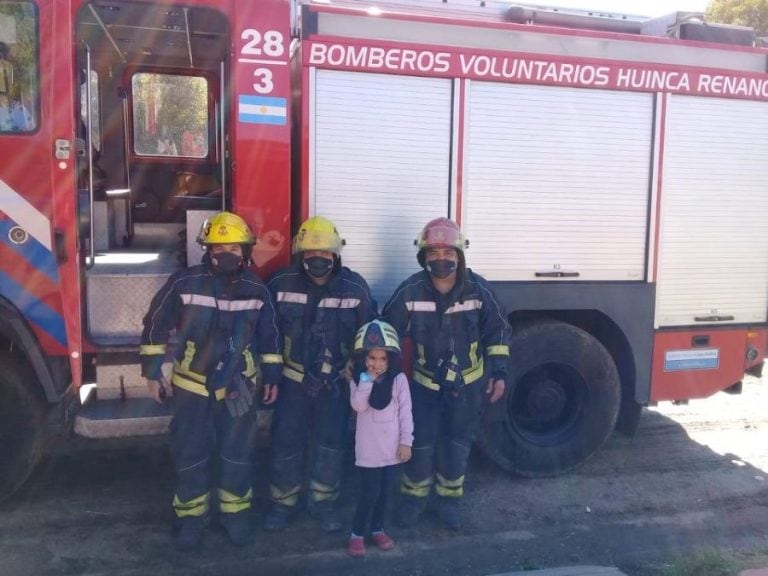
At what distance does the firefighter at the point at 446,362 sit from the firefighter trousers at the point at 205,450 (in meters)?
0.94

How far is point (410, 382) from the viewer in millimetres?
4477

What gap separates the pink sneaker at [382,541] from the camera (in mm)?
3945

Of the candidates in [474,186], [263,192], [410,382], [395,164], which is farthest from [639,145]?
[263,192]

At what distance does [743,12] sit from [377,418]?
2162 centimetres

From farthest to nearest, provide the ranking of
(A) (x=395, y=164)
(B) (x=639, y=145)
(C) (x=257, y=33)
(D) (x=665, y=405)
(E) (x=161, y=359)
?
(D) (x=665, y=405)
(B) (x=639, y=145)
(A) (x=395, y=164)
(C) (x=257, y=33)
(E) (x=161, y=359)

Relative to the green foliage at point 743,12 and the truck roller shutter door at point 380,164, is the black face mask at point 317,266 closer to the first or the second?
the truck roller shutter door at point 380,164

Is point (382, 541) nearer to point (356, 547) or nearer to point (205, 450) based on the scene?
point (356, 547)

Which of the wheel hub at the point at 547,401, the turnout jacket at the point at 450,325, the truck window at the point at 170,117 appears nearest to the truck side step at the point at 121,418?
the turnout jacket at the point at 450,325

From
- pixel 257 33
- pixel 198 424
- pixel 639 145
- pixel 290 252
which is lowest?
pixel 198 424

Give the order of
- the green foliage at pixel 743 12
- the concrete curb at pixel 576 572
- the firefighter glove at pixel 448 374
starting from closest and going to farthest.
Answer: the concrete curb at pixel 576 572
the firefighter glove at pixel 448 374
the green foliage at pixel 743 12

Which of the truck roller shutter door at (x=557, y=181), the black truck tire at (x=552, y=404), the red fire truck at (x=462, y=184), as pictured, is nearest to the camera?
the red fire truck at (x=462, y=184)

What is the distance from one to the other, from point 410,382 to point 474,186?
4.11 feet

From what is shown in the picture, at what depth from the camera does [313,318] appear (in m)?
4.11

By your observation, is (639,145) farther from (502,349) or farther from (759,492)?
(759,492)
